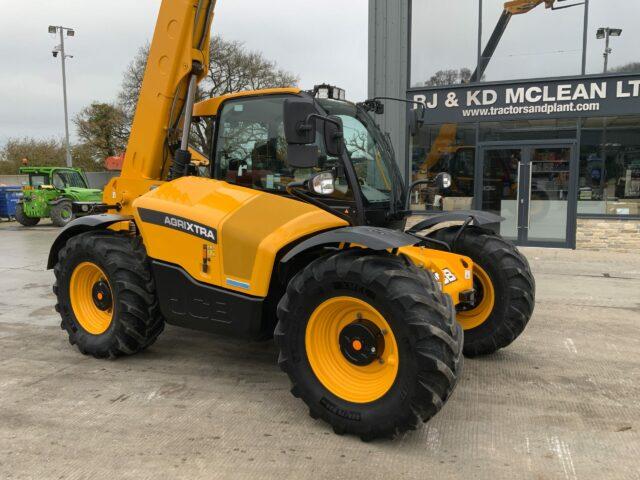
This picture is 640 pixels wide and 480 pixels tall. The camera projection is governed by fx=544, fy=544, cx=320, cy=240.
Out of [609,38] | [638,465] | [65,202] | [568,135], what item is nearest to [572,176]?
[568,135]

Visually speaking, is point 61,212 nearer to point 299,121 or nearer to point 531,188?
point 531,188

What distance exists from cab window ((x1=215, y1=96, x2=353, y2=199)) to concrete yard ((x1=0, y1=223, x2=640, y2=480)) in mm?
1535

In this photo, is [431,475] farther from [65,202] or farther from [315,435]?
[65,202]

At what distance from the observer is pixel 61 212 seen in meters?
17.9

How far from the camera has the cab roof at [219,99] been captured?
419 centimetres

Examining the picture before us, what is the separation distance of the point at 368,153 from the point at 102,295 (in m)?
2.53

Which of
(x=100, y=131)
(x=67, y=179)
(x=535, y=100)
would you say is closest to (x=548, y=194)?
(x=535, y=100)

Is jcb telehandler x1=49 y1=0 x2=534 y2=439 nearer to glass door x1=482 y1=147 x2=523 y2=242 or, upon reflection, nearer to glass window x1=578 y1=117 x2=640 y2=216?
glass door x1=482 y1=147 x2=523 y2=242

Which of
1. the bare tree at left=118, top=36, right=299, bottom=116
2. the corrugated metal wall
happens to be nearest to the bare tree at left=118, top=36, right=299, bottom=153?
the bare tree at left=118, top=36, right=299, bottom=116

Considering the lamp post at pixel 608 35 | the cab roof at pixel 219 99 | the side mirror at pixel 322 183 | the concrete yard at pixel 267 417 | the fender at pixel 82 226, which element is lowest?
the concrete yard at pixel 267 417

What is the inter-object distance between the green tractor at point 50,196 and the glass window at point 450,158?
430 inches

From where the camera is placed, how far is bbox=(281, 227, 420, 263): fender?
3.19m

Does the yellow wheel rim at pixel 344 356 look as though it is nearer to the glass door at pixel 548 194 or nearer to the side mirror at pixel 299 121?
the side mirror at pixel 299 121

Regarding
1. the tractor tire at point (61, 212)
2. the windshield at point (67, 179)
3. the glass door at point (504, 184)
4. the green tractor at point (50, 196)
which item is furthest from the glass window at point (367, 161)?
the windshield at point (67, 179)
